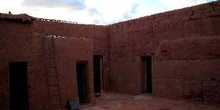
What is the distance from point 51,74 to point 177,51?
642cm

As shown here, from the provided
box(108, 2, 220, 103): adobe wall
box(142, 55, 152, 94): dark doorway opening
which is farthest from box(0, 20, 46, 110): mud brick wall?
box(142, 55, 152, 94): dark doorway opening

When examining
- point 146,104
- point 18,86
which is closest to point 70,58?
point 18,86

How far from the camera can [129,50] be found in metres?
17.8

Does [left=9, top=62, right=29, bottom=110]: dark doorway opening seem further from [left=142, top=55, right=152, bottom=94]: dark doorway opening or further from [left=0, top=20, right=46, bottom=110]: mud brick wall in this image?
[left=142, top=55, right=152, bottom=94]: dark doorway opening

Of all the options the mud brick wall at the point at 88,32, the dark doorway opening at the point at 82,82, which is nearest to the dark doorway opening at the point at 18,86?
the dark doorway opening at the point at 82,82

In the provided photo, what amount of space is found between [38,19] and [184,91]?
868cm

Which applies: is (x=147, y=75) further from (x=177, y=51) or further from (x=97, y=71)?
(x=177, y=51)

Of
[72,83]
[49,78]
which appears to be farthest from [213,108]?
[49,78]

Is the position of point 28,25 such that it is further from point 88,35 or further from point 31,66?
point 88,35

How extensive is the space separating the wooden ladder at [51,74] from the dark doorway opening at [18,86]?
0.92m

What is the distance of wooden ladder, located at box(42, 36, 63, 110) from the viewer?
40.0 ft

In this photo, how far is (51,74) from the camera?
40.4 feet

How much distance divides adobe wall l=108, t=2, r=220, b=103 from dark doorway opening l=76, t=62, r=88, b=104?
13.7ft

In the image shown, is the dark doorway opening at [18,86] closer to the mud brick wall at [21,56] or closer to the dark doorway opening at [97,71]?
the mud brick wall at [21,56]
